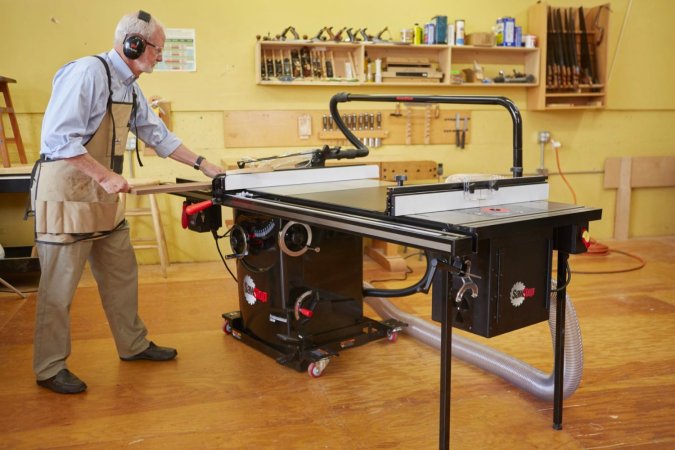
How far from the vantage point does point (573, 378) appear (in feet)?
7.43

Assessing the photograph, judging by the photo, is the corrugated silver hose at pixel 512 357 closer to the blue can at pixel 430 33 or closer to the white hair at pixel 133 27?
the white hair at pixel 133 27

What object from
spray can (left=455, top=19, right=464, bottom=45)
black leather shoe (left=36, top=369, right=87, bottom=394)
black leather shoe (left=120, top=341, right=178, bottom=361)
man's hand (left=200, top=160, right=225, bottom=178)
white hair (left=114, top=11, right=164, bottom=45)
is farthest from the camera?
spray can (left=455, top=19, right=464, bottom=45)

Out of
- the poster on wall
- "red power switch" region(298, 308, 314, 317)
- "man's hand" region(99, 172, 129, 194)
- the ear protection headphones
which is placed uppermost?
the poster on wall

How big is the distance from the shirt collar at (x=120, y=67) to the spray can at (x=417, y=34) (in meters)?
2.83

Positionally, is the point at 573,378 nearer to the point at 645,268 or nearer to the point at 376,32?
Result: the point at 645,268

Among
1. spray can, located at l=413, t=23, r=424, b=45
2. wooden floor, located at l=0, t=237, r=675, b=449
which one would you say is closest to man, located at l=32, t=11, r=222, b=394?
wooden floor, located at l=0, t=237, r=675, b=449

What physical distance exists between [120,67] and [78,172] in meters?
0.43

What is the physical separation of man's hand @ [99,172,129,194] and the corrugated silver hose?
1492 mm

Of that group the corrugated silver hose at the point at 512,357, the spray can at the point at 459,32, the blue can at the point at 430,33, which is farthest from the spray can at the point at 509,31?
the corrugated silver hose at the point at 512,357

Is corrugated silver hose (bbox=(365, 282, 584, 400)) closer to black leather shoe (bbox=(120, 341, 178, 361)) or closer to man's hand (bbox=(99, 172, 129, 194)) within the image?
black leather shoe (bbox=(120, 341, 178, 361))

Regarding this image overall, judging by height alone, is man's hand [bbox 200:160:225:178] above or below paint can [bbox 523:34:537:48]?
below

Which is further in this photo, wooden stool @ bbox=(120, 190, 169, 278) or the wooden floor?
wooden stool @ bbox=(120, 190, 169, 278)

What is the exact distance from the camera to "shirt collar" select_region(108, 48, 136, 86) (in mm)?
2457

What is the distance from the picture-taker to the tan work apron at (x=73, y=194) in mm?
2400
